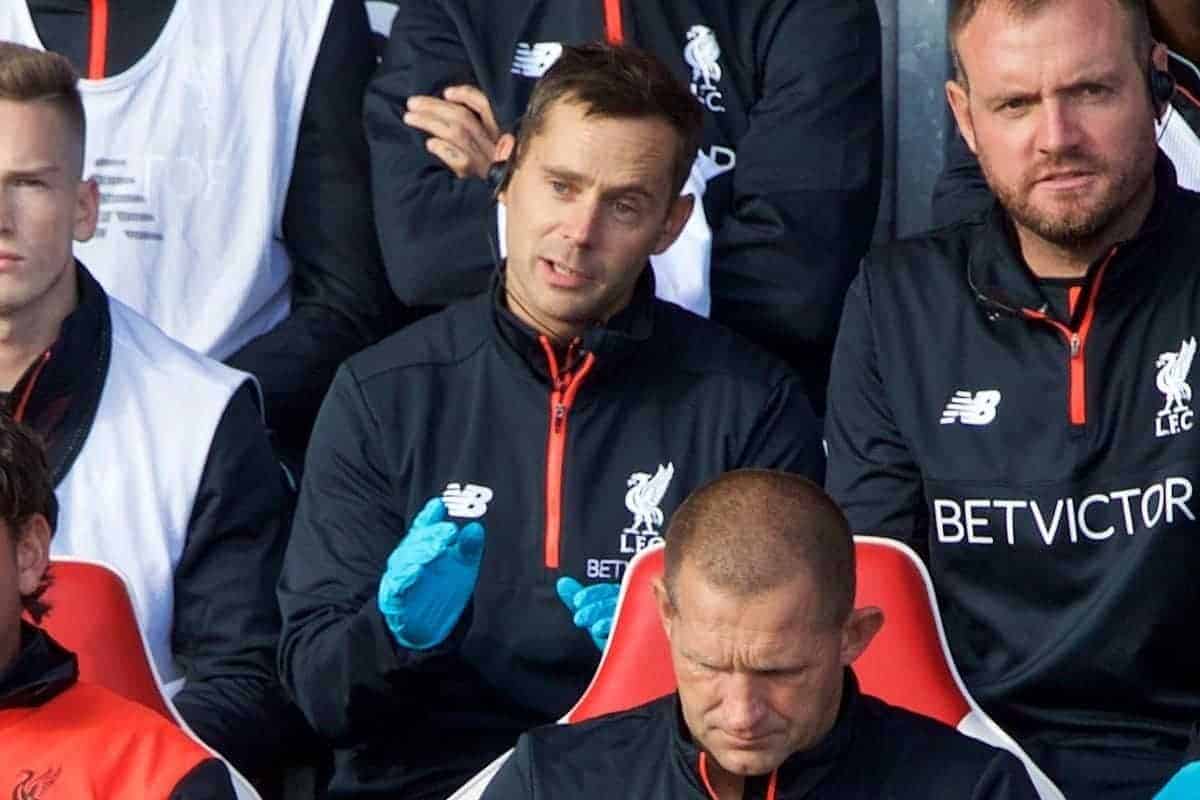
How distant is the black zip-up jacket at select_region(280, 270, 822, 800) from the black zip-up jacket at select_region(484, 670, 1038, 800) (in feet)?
1.59

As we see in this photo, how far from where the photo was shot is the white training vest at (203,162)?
4117mm

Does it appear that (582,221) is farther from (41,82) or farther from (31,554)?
(31,554)

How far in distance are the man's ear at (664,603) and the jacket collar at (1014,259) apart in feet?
2.45

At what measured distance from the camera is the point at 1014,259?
3.36m

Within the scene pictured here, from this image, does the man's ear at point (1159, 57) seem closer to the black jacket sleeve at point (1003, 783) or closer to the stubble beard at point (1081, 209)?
the stubble beard at point (1081, 209)

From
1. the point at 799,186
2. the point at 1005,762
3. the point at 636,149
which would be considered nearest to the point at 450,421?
the point at 636,149

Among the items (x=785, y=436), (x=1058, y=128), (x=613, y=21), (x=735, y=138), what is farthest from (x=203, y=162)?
(x=1058, y=128)

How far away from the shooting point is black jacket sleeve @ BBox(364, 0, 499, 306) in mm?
3982

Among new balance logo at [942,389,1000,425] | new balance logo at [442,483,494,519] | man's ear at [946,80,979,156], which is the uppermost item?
man's ear at [946,80,979,156]

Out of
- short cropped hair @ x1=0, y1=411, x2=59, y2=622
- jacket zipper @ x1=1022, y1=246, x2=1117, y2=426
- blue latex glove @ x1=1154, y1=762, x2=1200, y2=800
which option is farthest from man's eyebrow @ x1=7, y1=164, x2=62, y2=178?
blue latex glove @ x1=1154, y1=762, x2=1200, y2=800

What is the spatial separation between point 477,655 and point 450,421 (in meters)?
0.33

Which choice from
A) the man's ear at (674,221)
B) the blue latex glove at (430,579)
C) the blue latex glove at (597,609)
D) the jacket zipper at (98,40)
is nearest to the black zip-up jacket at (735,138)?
the man's ear at (674,221)

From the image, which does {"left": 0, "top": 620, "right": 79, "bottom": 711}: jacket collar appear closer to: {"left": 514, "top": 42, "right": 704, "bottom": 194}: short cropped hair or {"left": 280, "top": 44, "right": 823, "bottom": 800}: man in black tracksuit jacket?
{"left": 280, "top": 44, "right": 823, "bottom": 800}: man in black tracksuit jacket

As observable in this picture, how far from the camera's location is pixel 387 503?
11.3 ft
